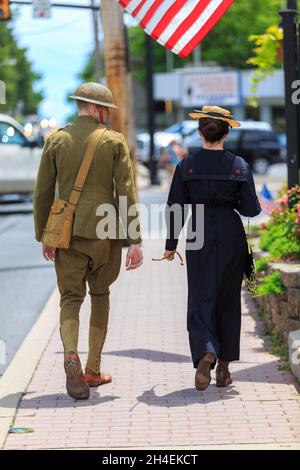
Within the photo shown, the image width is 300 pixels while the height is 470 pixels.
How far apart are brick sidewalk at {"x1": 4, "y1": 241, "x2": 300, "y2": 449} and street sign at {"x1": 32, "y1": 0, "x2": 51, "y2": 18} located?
17.2 m

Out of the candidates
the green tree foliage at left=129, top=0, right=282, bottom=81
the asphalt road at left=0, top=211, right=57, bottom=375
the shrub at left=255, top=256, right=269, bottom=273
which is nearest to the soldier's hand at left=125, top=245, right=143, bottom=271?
the asphalt road at left=0, top=211, right=57, bottom=375

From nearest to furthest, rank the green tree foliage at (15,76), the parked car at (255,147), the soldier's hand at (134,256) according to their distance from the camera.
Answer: the soldier's hand at (134,256), the parked car at (255,147), the green tree foliage at (15,76)

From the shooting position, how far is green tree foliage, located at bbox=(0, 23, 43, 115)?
77.1m

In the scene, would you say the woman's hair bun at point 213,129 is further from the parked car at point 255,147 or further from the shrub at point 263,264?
the parked car at point 255,147

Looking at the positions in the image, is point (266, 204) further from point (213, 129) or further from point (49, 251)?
point (49, 251)

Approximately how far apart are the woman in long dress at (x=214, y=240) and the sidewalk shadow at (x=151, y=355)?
111 centimetres

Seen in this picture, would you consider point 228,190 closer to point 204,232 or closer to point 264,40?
point 204,232

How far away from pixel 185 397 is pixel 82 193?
4.67ft

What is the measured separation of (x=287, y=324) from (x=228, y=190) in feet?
5.13

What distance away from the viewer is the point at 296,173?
977 centimetres

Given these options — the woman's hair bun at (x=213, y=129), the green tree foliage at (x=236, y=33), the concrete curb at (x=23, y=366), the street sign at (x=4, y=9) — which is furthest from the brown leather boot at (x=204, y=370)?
the green tree foliage at (x=236, y=33)

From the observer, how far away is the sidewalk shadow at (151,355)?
8047 mm

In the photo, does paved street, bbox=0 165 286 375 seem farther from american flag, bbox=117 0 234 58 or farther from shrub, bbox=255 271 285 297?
american flag, bbox=117 0 234 58
